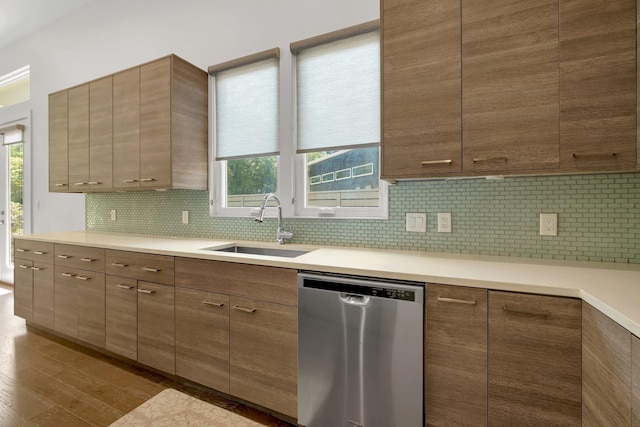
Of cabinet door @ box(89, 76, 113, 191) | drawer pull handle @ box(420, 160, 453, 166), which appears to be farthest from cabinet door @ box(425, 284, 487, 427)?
cabinet door @ box(89, 76, 113, 191)

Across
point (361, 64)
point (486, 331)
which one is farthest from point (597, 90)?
point (361, 64)

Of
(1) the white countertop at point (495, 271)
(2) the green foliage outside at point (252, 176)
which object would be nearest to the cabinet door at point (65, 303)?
(1) the white countertop at point (495, 271)

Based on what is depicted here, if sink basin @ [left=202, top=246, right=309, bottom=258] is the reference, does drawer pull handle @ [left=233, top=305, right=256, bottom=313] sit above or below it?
below

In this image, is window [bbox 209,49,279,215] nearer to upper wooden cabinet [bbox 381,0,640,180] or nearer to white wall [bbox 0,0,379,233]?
white wall [bbox 0,0,379,233]

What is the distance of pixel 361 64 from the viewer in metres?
2.18

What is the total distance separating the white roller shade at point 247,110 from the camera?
100 inches

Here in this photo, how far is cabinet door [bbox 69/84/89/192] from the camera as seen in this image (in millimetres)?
3018

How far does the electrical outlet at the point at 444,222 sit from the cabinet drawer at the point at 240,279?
94cm

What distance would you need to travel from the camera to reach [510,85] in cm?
150

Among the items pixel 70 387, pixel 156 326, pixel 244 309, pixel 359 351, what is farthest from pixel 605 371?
pixel 70 387

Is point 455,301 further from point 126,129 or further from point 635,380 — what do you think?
point 126,129

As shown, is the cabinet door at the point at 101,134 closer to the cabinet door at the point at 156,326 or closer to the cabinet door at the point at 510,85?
the cabinet door at the point at 156,326

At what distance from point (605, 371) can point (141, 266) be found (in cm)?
250

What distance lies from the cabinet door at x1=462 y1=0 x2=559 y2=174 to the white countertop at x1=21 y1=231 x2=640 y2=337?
487mm
